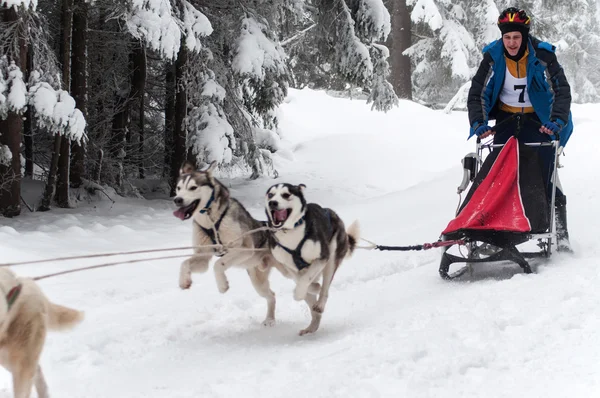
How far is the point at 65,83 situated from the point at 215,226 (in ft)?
23.2

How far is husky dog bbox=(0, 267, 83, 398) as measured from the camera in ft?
9.91

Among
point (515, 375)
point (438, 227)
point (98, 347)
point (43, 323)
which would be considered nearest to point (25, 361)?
point (43, 323)

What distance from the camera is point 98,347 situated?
4.82 m

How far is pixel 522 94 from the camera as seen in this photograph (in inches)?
256

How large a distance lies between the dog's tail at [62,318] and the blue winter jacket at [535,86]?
441 centimetres

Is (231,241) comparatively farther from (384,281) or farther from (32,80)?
(32,80)

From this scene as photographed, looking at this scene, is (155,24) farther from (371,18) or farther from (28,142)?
(371,18)

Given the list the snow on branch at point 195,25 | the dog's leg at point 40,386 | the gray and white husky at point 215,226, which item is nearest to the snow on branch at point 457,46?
the snow on branch at point 195,25

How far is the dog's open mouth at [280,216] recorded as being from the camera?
486cm

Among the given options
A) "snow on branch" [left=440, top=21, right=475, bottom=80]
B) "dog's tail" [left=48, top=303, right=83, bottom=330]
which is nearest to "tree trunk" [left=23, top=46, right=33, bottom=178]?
"dog's tail" [left=48, top=303, right=83, bottom=330]

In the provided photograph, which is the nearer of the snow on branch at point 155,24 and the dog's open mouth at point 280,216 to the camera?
the dog's open mouth at point 280,216

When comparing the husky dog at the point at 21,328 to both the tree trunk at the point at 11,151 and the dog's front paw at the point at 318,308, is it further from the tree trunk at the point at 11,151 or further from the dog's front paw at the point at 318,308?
the tree trunk at the point at 11,151

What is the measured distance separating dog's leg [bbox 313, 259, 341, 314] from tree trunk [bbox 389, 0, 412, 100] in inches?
815

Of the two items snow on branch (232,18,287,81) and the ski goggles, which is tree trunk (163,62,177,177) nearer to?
snow on branch (232,18,287,81)
